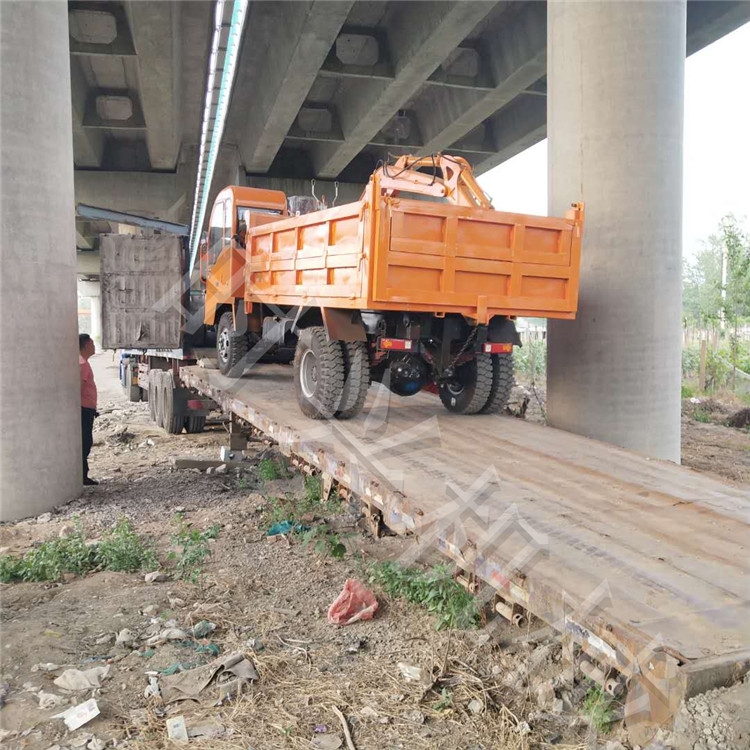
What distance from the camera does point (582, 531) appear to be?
366 cm

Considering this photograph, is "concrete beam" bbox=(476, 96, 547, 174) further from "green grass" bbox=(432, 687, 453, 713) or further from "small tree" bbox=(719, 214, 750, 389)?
"green grass" bbox=(432, 687, 453, 713)

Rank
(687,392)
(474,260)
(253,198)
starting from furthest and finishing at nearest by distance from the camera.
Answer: (687,392)
(253,198)
(474,260)

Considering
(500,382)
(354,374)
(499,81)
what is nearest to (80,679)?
(354,374)

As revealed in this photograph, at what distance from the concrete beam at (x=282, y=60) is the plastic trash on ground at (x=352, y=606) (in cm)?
812

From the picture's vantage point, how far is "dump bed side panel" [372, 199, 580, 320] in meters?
5.64

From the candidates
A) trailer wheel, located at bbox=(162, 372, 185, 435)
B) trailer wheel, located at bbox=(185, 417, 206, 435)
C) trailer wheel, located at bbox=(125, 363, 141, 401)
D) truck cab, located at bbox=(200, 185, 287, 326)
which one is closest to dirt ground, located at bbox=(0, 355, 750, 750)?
truck cab, located at bbox=(200, 185, 287, 326)

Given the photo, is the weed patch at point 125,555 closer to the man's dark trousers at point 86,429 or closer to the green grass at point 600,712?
the man's dark trousers at point 86,429

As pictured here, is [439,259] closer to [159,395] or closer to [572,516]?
[572,516]

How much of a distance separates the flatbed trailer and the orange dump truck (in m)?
A: 0.63

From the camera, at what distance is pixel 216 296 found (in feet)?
31.7

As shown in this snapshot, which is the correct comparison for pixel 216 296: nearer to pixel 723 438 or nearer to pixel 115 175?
pixel 723 438

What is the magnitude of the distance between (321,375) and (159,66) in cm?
878

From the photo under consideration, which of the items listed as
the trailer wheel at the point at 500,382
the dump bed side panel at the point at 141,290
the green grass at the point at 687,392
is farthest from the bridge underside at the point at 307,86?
the green grass at the point at 687,392

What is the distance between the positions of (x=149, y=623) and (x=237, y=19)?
6631 mm
